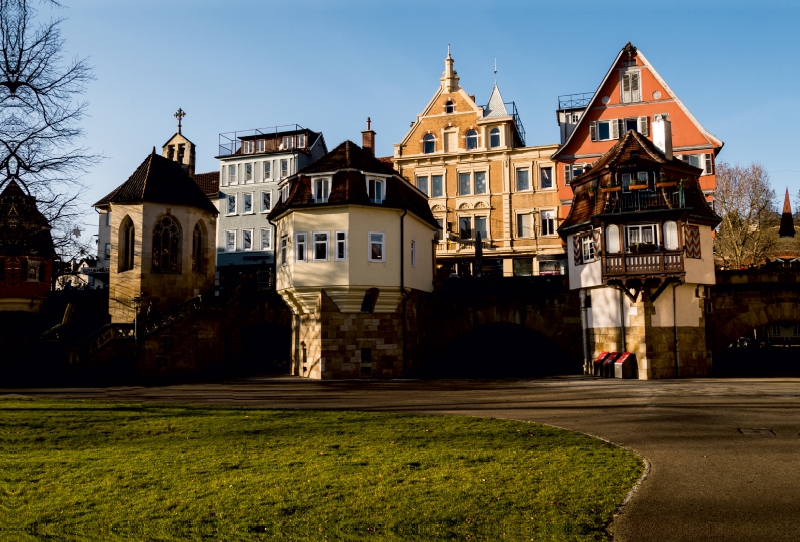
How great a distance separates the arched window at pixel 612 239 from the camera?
3341cm

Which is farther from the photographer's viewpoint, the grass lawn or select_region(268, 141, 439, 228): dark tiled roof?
select_region(268, 141, 439, 228): dark tiled roof

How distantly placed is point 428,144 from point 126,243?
2187 centimetres

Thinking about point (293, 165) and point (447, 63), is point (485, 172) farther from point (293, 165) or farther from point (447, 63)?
point (293, 165)

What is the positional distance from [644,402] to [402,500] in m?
13.9

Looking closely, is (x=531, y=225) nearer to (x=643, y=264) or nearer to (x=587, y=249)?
(x=587, y=249)

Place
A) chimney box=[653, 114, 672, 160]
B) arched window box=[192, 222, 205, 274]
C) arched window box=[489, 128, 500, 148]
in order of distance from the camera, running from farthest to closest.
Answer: arched window box=[489, 128, 500, 148] → arched window box=[192, 222, 205, 274] → chimney box=[653, 114, 672, 160]

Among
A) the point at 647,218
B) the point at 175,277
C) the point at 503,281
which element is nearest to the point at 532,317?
the point at 503,281

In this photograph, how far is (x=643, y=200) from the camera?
3325cm

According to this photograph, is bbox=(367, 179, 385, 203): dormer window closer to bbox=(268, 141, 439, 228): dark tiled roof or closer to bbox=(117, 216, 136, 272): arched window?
bbox=(268, 141, 439, 228): dark tiled roof

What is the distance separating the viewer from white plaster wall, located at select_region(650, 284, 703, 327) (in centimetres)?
3300

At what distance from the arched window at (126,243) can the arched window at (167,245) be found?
1188 mm

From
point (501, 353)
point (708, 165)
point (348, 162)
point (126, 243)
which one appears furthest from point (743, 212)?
point (126, 243)

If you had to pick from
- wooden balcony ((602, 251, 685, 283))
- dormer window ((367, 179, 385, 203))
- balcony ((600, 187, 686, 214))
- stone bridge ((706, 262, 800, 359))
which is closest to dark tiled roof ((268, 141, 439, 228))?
dormer window ((367, 179, 385, 203))

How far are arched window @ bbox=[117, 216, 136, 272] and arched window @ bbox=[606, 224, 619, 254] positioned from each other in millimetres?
24800
